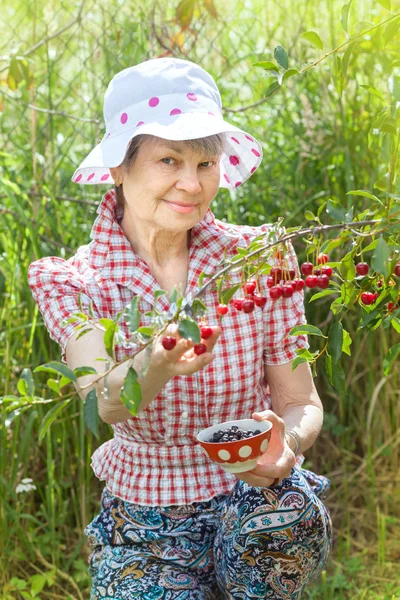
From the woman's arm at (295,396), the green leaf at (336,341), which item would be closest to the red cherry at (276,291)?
the green leaf at (336,341)

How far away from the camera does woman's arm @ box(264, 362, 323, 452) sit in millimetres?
1654

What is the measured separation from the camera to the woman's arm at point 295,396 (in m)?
1.65

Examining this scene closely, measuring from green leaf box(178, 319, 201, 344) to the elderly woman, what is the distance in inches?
17.9

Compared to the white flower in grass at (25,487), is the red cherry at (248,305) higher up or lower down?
higher up

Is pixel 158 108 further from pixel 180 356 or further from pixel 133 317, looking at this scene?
pixel 133 317

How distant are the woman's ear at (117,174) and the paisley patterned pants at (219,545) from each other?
0.64 metres

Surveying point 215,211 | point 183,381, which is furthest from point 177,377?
point 215,211

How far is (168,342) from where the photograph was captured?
113 cm

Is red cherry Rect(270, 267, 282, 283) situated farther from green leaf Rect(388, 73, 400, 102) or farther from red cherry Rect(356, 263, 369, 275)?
green leaf Rect(388, 73, 400, 102)

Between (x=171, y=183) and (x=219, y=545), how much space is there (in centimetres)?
69

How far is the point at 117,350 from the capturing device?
5.51ft

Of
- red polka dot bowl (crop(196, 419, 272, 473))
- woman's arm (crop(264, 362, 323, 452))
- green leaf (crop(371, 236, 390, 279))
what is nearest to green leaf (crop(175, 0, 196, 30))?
woman's arm (crop(264, 362, 323, 452))

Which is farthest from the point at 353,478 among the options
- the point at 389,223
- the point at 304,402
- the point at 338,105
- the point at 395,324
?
the point at 389,223

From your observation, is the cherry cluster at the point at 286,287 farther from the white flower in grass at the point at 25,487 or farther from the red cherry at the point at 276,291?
the white flower in grass at the point at 25,487
